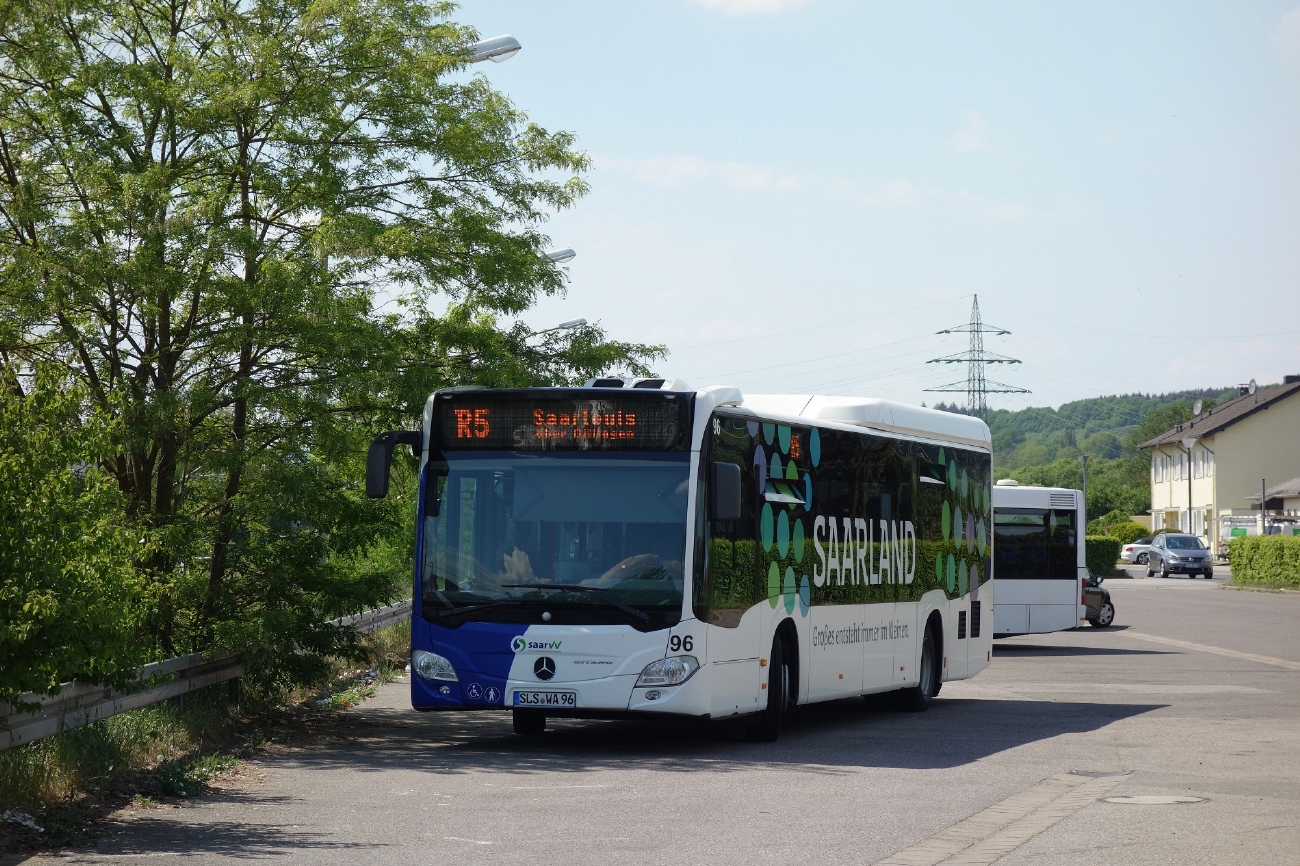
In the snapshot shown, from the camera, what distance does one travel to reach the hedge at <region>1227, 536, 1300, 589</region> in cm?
5719

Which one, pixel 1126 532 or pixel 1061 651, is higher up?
pixel 1126 532

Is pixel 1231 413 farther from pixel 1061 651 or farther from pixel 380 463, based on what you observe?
pixel 380 463

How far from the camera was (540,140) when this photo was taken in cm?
1792

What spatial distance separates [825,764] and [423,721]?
4.87m

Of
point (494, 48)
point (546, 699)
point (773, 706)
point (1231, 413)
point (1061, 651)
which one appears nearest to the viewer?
point (546, 699)

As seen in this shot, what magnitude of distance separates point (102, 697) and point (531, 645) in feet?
10.6

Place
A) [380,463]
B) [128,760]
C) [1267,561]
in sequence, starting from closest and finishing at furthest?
[128,760] → [380,463] → [1267,561]

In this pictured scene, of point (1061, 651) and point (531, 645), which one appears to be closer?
point (531, 645)

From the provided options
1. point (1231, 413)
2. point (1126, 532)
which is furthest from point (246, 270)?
point (1231, 413)

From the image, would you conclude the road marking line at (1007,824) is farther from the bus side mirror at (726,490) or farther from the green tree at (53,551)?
the green tree at (53,551)

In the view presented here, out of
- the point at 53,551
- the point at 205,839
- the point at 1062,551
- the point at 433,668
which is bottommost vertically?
the point at 205,839

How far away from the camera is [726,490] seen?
1320cm

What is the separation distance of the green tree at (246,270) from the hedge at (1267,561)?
153 ft

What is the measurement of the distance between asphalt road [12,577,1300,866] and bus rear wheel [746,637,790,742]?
7.9 inches
